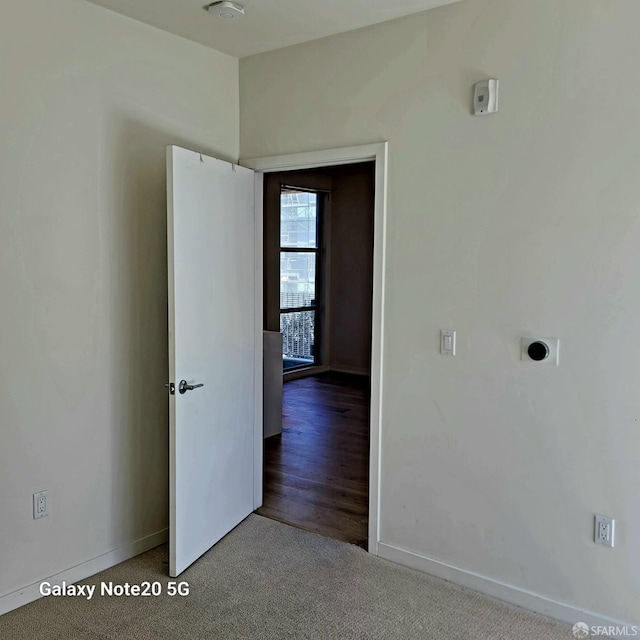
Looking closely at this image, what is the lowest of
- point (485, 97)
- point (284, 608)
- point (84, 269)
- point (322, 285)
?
point (284, 608)

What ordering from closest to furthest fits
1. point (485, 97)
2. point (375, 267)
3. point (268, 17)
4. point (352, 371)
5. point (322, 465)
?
point (485, 97) → point (268, 17) → point (375, 267) → point (322, 465) → point (352, 371)

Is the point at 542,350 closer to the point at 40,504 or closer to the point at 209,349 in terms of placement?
the point at 209,349

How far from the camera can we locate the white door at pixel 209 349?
2664 mm

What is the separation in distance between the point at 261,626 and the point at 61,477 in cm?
111

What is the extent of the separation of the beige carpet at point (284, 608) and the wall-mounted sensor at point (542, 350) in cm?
109

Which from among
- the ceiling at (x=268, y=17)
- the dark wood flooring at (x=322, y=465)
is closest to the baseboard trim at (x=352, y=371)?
the dark wood flooring at (x=322, y=465)

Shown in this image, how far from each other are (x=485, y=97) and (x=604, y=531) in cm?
187

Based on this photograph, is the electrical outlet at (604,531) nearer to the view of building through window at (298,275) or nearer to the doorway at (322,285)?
the doorway at (322,285)

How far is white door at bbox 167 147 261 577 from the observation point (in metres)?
Answer: 2.66

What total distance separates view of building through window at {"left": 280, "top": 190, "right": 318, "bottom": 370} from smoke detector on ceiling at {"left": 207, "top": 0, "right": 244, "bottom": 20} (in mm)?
4463

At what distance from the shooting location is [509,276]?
2.48 meters

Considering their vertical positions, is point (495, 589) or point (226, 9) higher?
point (226, 9)

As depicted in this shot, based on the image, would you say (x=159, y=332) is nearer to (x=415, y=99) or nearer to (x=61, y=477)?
(x=61, y=477)

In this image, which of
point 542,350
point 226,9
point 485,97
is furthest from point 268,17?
point 542,350
